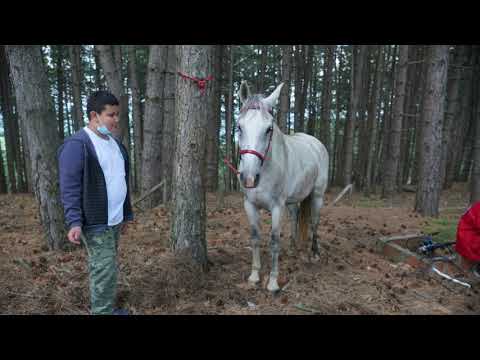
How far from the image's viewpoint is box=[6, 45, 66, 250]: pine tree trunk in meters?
4.46

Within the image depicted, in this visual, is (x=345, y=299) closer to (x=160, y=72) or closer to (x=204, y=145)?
(x=204, y=145)

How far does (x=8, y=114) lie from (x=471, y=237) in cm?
1880

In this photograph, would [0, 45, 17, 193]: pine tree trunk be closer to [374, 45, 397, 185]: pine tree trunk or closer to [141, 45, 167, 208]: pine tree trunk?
[141, 45, 167, 208]: pine tree trunk

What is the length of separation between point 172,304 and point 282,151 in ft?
7.91

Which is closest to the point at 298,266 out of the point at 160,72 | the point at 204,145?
the point at 204,145

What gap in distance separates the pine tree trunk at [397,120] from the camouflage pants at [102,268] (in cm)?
→ 1107

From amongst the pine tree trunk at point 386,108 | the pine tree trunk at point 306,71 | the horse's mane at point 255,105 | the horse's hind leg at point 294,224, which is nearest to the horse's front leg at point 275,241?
the horse's mane at point 255,105

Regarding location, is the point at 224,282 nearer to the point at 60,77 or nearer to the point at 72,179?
the point at 72,179

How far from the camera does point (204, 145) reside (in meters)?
4.08

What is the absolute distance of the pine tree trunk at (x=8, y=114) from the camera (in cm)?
1475

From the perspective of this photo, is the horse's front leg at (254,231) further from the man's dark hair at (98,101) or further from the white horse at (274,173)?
the man's dark hair at (98,101)

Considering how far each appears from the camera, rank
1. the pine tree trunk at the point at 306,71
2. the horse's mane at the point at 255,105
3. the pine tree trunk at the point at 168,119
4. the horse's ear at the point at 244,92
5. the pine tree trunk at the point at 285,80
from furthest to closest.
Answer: the pine tree trunk at the point at 306,71
the pine tree trunk at the point at 285,80
the pine tree trunk at the point at 168,119
the horse's ear at the point at 244,92
the horse's mane at the point at 255,105

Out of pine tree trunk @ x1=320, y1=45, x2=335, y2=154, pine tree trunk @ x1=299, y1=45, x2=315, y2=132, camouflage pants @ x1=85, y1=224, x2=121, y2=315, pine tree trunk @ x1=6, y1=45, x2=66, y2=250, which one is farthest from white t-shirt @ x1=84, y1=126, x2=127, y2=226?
pine tree trunk @ x1=299, y1=45, x2=315, y2=132

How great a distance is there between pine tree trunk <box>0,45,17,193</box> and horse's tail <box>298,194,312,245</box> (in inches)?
635
